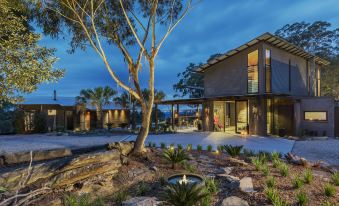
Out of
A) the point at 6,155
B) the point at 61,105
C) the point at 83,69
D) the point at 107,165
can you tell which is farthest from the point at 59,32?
the point at 83,69

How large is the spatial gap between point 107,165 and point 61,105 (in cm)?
1718

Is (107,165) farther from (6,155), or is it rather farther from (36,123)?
(36,123)

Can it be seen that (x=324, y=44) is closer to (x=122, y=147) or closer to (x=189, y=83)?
(x=189, y=83)

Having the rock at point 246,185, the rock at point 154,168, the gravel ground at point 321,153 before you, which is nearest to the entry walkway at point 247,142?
the gravel ground at point 321,153

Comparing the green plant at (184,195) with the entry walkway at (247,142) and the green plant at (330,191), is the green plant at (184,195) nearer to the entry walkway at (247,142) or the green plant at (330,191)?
the green plant at (330,191)

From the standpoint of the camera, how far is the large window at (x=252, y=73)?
1652 centimetres

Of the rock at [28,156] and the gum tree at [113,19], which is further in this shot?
the gum tree at [113,19]

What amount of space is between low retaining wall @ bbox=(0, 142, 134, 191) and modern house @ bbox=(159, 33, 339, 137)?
11.6 meters

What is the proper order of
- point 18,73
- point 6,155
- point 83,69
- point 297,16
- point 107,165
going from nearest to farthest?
point 107,165
point 18,73
point 6,155
point 83,69
point 297,16

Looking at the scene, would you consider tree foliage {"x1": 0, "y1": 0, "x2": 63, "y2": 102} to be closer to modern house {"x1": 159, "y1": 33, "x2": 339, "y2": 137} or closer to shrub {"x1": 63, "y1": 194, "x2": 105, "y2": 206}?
shrub {"x1": 63, "y1": 194, "x2": 105, "y2": 206}

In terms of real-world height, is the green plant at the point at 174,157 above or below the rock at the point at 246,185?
above

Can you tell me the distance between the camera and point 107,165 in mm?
5742

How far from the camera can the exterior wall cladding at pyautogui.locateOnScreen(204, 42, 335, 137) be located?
52.5 feet

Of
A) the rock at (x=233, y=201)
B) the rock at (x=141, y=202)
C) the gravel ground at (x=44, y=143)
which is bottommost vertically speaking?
the gravel ground at (x=44, y=143)
